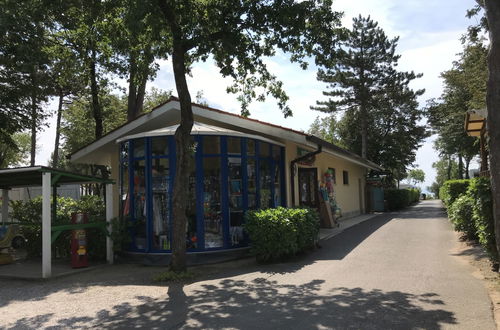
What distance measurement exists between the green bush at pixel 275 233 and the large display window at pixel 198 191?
0.80 m

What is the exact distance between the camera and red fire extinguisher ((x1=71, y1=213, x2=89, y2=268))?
9602mm

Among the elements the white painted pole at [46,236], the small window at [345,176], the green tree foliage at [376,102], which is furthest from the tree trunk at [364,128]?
the white painted pole at [46,236]

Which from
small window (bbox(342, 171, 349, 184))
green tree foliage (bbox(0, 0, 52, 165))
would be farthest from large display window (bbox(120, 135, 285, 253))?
small window (bbox(342, 171, 349, 184))

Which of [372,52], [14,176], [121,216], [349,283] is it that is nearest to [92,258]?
[121,216]

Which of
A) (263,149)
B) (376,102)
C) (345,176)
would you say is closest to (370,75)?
(376,102)

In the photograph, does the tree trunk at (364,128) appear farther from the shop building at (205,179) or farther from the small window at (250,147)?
the small window at (250,147)

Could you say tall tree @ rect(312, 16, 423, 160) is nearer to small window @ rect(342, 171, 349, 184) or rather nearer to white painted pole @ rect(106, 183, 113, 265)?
small window @ rect(342, 171, 349, 184)

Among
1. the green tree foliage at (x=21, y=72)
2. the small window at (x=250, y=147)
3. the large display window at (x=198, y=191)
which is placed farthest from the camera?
the green tree foliage at (x=21, y=72)

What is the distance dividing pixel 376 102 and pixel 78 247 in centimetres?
2787

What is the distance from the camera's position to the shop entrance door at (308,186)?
47.6 feet

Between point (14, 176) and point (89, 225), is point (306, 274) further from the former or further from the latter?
point (14, 176)

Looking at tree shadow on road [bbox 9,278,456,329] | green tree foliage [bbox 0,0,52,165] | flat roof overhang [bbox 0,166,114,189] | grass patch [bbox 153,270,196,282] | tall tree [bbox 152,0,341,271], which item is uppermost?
green tree foliage [bbox 0,0,52,165]

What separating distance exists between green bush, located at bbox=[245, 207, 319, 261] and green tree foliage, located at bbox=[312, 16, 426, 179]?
2347cm

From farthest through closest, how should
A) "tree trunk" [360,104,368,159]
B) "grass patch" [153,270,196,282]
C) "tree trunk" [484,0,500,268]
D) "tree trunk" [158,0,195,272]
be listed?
"tree trunk" [360,104,368,159] < "tree trunk" [158,0,195,272] < "grass patch" [153,270,196,282] < "tree trunk" [484,0,500,268]
